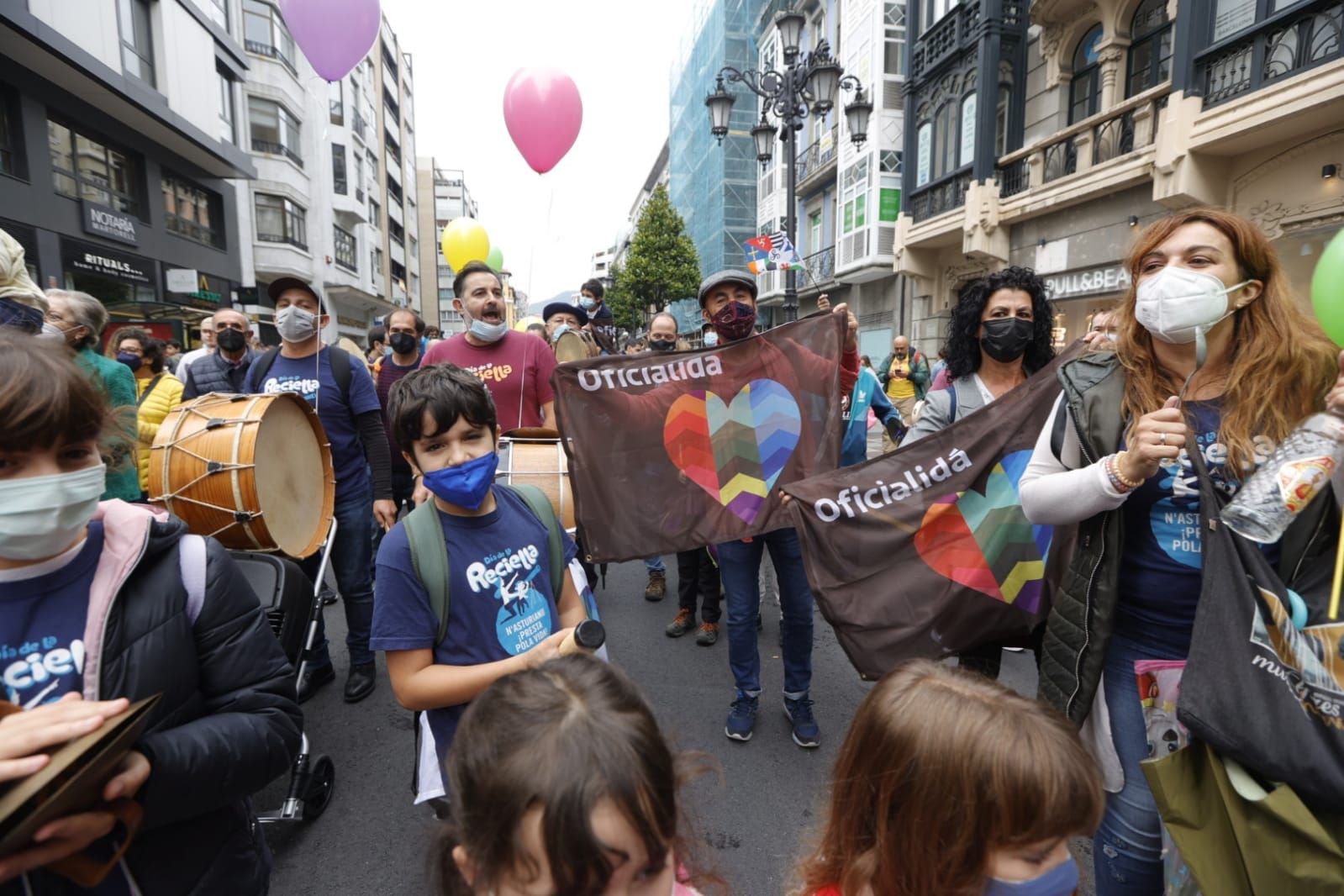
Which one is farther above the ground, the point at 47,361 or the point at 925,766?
the point at 47,361

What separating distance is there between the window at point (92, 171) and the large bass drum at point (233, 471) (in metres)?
15.0

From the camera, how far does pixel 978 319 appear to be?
3.15 m

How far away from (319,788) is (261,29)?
29.5 m

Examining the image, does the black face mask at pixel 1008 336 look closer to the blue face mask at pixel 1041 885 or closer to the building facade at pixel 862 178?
the blue face mask at pixel 1041 885

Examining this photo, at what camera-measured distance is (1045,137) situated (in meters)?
14.0

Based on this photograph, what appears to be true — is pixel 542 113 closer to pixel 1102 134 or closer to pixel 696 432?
pixel 696 432

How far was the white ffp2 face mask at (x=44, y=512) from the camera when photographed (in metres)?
1.14

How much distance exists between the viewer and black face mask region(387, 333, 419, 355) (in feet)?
16.8

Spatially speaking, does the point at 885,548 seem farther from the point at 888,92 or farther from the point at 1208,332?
the point at 888,92

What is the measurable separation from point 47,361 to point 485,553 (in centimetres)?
102

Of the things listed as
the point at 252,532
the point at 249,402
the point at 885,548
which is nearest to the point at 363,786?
the point at 252,532

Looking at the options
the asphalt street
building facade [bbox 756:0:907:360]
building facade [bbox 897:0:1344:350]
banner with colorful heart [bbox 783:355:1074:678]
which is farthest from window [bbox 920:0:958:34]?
banner with colorful heart [bbox 783:355:1074:678]

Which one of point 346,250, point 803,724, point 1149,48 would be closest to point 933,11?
point 1149,48

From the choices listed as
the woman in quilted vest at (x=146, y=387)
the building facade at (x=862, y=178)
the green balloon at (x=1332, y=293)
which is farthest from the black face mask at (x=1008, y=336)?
the building facade at (x=862, y=178)
